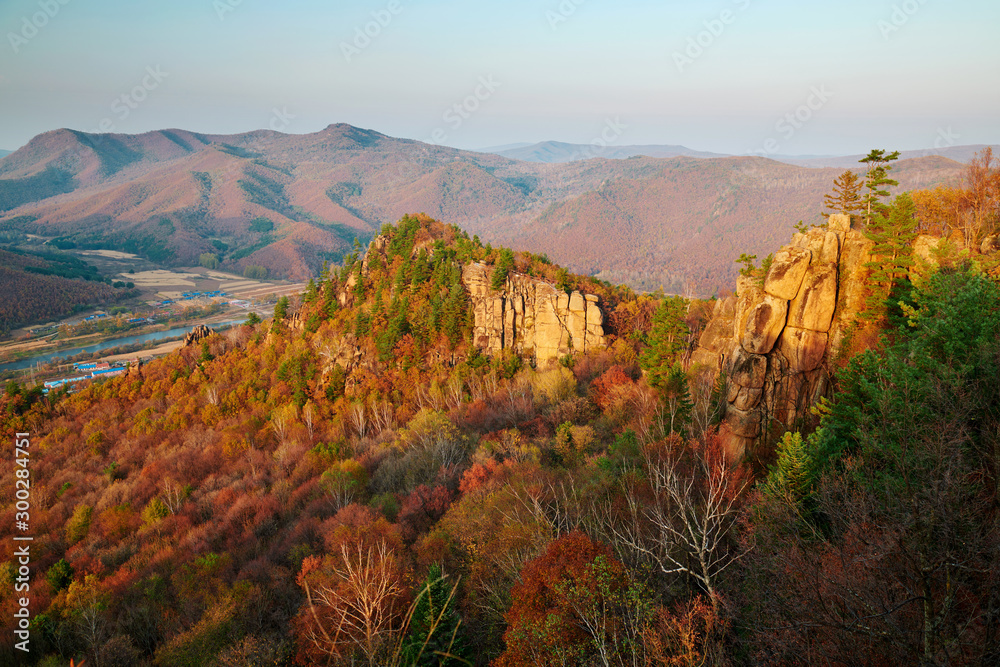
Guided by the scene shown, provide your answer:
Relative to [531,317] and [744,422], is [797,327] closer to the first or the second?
[744,422]

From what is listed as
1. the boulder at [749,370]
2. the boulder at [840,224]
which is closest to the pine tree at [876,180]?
the boulder at [840,224]

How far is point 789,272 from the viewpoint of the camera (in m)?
25.1

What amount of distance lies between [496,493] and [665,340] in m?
20.5

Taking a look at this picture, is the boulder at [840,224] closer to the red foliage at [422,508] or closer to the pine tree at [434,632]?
the pine tree at [434,632]

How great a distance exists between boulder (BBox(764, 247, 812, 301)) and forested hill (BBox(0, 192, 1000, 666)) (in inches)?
149

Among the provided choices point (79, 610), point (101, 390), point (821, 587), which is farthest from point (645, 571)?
point (101, 390)

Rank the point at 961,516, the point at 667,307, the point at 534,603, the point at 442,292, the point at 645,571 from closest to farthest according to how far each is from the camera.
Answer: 1. the point at 961,516
2. the point at 534,603
3. the point at 645,571
4. the point at 667,307
5. the point at 442,292

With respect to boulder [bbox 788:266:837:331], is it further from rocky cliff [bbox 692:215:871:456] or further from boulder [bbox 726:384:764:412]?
boulder [bbox 726:384:764:412]

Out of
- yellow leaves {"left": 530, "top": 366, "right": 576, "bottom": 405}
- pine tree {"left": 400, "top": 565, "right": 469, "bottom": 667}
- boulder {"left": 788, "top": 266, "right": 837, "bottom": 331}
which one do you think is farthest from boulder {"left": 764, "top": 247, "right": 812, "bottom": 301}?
yellow leaves {"left": 530, "top": 366, "right": 576, "bottom": 405}

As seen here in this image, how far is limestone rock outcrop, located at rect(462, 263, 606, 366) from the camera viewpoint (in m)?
57.8

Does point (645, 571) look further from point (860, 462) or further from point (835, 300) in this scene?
point (835, 300)

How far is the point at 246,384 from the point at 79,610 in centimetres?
4381

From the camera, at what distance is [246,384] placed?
7075cm

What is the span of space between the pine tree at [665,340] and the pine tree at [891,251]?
16076mm
